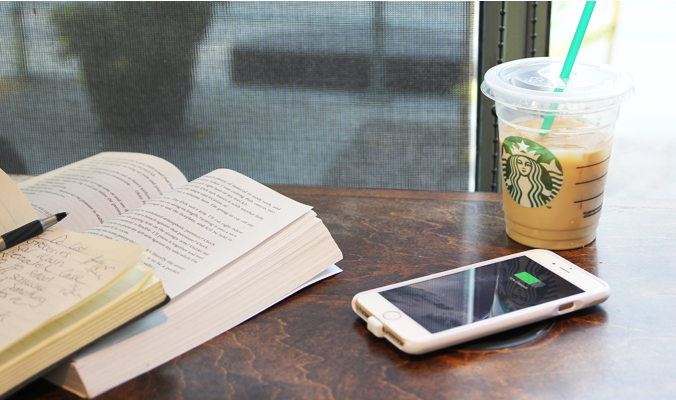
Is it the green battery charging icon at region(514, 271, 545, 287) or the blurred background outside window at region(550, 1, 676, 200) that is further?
the blurred background outside window at region(550, 1, 676, 200)

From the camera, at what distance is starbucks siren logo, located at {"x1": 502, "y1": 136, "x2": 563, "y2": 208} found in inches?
18.5

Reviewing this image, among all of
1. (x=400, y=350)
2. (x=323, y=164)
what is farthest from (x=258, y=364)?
(x=323, y=164)

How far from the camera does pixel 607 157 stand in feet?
1.61

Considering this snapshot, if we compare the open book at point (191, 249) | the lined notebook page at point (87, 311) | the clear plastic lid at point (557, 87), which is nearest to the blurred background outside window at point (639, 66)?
the clear plastic lid at point (557, 87)

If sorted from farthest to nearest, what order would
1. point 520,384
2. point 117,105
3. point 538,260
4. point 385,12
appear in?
1. point 117,105
2. point 385,12
3. point 538,260
4. point 520,384

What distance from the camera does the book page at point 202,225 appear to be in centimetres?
40

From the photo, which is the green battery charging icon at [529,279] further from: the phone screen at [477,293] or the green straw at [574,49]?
the green straw at [574,49]

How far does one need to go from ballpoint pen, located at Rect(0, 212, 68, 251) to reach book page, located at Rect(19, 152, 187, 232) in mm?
80

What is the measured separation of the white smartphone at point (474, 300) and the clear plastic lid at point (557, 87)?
0.45 feet

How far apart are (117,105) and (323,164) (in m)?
0.42

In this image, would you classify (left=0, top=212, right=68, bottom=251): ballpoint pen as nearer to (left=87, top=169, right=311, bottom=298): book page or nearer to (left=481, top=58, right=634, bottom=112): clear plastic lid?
(left=87, top=169, right=311, bottom=298): book page

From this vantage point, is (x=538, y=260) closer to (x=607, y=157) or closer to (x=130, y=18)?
(x=607, y=157)

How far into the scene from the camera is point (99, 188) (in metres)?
0.56

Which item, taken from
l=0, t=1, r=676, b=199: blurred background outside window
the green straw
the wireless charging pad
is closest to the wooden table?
the wireless charging pad
